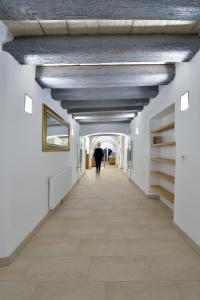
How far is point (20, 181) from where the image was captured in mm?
2867

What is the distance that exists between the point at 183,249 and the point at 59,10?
10.4 feet

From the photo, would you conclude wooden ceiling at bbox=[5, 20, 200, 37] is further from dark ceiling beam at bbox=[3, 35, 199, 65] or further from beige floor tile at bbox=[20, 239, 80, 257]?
beige floor tile at bbox=[20, 239, 80, 257]

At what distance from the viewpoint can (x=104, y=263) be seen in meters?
2.57

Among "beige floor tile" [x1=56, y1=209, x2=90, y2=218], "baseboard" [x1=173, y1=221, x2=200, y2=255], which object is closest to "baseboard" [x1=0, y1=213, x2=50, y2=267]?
"beige floor tile" [x1=56, y1=209, x2=90, y2=218]

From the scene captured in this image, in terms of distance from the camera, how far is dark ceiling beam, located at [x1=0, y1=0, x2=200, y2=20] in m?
1.86

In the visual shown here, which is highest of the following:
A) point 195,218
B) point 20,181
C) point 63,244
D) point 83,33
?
point 83,33

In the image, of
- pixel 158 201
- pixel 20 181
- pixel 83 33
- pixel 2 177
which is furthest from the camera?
pixel 158 201

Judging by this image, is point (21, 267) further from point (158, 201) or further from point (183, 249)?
point (158, 201)

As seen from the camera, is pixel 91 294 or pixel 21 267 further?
pixel 21 267

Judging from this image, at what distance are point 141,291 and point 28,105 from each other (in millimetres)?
2726

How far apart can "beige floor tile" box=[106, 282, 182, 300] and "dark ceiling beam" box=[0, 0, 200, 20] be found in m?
2.60

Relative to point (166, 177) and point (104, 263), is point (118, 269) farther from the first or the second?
point (166, 177)

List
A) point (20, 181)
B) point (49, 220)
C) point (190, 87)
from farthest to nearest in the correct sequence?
point (49, 220), point (190, 87), point (20, 181)

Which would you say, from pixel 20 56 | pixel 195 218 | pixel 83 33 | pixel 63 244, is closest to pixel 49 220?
pixel 63 244
